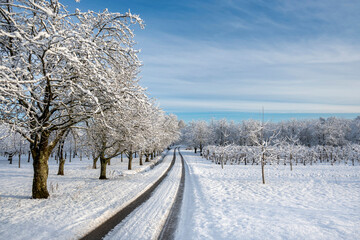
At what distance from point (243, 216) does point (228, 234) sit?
6.93 feet

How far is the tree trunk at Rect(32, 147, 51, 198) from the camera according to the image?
10133 mm

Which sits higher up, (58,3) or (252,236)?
(58,3)

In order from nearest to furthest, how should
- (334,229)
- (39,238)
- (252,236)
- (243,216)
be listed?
(39,238) → (252,236) → (334,229) → (243,216)

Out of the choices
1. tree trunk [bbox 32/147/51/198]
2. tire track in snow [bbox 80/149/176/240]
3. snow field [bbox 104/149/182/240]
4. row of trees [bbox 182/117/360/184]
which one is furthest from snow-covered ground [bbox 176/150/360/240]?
row of trees [bbox 182/117/360/184]

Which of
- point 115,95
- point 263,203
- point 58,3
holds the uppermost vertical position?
point 58,3

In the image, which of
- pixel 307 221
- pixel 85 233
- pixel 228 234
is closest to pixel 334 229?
pixel 307 221

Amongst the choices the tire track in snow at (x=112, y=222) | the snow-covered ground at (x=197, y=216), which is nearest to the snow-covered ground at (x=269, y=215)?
the snow-covered ground at (x=197, y=216)

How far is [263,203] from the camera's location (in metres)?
10.5

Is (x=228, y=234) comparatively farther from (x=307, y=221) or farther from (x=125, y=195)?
(x=125, y=195)

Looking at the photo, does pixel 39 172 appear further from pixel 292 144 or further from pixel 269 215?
pixel 292 144

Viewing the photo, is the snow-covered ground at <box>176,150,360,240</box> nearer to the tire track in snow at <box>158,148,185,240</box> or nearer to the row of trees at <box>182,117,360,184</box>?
the tire track in snow at <box>158,148,185,240</box>

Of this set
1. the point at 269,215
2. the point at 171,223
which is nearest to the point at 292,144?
the point at 269,215

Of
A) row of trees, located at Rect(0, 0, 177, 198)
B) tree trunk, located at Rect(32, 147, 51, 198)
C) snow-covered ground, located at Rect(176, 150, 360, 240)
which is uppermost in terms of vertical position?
row of trees, located at Rect(0, 0, 177, 198)

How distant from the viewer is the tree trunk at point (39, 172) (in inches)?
399
